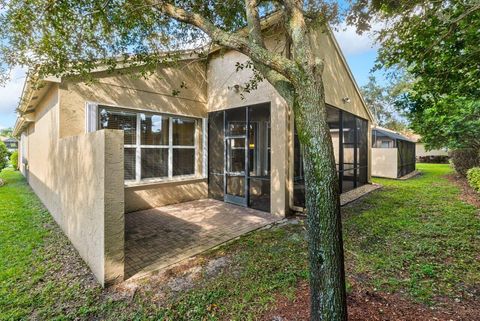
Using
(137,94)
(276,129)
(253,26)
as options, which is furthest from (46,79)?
(276,129)

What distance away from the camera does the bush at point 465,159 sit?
13195 millimetres

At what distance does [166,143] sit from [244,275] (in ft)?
18.5

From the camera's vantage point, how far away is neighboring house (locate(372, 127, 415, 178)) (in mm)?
14974

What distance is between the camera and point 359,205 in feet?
26.3

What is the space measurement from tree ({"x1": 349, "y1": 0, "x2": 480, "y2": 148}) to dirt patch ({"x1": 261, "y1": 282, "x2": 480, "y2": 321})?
4432 millimetres

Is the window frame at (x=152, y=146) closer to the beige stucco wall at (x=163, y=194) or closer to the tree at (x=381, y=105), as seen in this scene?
the beige stucco wall at (x=163, y=194)

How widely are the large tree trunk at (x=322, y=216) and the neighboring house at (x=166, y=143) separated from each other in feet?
8.61

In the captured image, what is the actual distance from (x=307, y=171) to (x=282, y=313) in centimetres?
174

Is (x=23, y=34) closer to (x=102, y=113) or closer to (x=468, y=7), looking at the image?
(x=102, y=113)

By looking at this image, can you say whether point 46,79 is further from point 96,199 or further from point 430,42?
point 430,42

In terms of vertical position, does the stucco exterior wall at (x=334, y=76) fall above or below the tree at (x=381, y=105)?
below

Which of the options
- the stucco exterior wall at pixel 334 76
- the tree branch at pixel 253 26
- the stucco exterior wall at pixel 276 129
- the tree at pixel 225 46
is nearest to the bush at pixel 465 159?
the stucco exterior wall at pixel 334 76

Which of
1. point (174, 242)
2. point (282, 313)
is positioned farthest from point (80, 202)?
point (282, 313)

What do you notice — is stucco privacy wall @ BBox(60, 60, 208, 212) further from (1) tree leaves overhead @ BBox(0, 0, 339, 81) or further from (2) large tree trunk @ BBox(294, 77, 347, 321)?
(2) large tree trunk @ BBox(294, 77, 347, 321)
